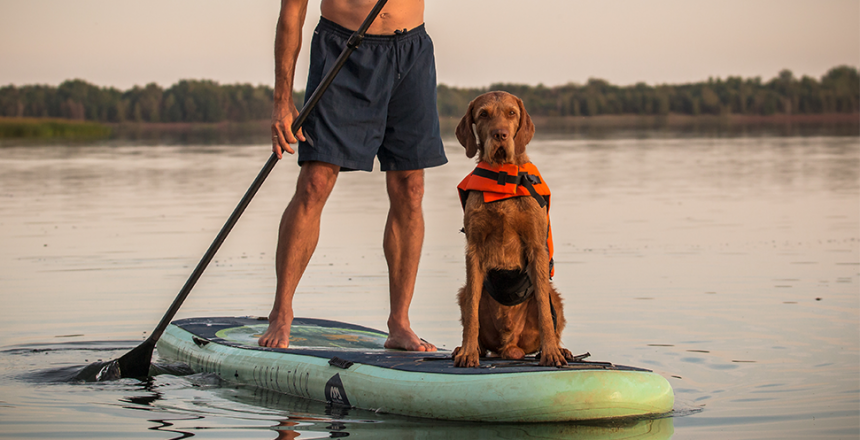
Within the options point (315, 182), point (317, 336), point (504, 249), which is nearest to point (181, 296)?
point (317, 336)

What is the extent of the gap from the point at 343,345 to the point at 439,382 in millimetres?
1375

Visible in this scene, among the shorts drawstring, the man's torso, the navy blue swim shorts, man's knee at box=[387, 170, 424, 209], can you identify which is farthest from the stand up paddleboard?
the man's torso

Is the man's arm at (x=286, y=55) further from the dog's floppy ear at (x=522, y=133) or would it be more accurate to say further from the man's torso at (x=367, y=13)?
the dog's floppy ear at (x=522, y=133)

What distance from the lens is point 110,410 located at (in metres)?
4.71

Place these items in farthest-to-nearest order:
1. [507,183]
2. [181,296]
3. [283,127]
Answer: [181,296]
[283,127]
[507,183]

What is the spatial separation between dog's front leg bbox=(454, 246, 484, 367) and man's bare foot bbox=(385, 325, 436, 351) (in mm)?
970

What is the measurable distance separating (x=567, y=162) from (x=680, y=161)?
112 inches

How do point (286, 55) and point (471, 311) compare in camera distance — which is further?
point (286, 55)

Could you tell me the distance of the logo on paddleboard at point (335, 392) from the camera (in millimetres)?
4828

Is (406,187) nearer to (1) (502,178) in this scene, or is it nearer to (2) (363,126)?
(2) (363,126)

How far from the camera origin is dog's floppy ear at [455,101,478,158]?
4605 millimetres

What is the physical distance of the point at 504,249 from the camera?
441 cm

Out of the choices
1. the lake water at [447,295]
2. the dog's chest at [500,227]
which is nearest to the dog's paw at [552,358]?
the lake water at [447,295]

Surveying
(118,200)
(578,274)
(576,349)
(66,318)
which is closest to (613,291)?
(578,274)
